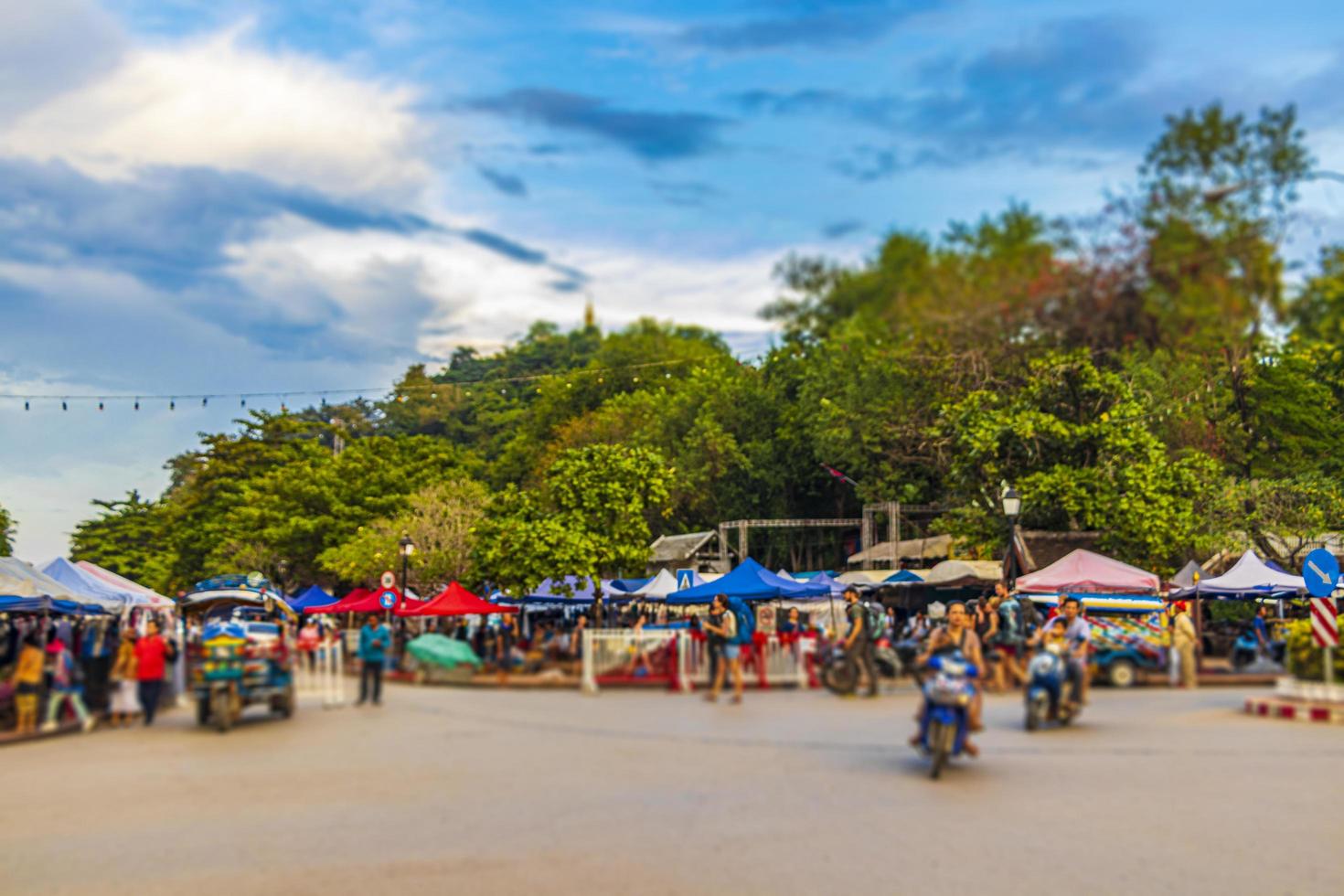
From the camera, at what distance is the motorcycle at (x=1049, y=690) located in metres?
6.79

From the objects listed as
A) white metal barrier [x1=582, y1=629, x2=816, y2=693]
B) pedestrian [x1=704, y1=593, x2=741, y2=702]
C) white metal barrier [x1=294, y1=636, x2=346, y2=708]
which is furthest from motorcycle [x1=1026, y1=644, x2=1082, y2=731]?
white metal barrier [x1=294, y1=636, x2=346, y2=708]

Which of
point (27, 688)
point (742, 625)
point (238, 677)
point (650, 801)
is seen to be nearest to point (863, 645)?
point (650, 801)

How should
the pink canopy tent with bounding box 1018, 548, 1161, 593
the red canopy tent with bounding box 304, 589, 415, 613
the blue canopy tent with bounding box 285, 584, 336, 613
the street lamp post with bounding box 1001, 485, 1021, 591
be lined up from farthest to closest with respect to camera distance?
the blue canopy tent with bounding box 285, 584, 336, 613, the red canopy tent with bounding box 304, 589, 415, 613, the pink canopy tent with bounding box 1018, 548, 1161, 593, the street lamp post with bounding box 1001, 485, 1021, 591

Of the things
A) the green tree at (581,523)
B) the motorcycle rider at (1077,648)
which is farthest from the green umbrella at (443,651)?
the green tree at (581,523)

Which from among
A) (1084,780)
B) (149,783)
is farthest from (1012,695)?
(149,783)

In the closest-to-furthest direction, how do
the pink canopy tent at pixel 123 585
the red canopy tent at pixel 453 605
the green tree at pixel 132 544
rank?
the red canopy tent at pixel 453 605 < the pink canopy tent at pixel 123 585 < the green tree at pixel 132 544

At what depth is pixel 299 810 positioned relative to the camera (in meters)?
6.69

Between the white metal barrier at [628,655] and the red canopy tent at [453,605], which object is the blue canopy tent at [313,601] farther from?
the white metal barrier at [628,655]

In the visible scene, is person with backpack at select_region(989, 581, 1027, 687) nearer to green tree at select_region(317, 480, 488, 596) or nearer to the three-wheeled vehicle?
the three-wheeled vehicle

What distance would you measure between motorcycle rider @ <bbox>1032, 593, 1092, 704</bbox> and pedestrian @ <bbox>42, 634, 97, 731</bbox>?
5426 millimetres

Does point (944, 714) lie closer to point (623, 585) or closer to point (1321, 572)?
point (1321, 572)

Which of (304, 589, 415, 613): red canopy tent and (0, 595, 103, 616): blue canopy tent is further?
(304, 589, 415, 613): red canopy tent

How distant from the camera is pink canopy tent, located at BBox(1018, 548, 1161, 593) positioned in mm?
12367

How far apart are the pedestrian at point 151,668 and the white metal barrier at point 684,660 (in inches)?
95.4
